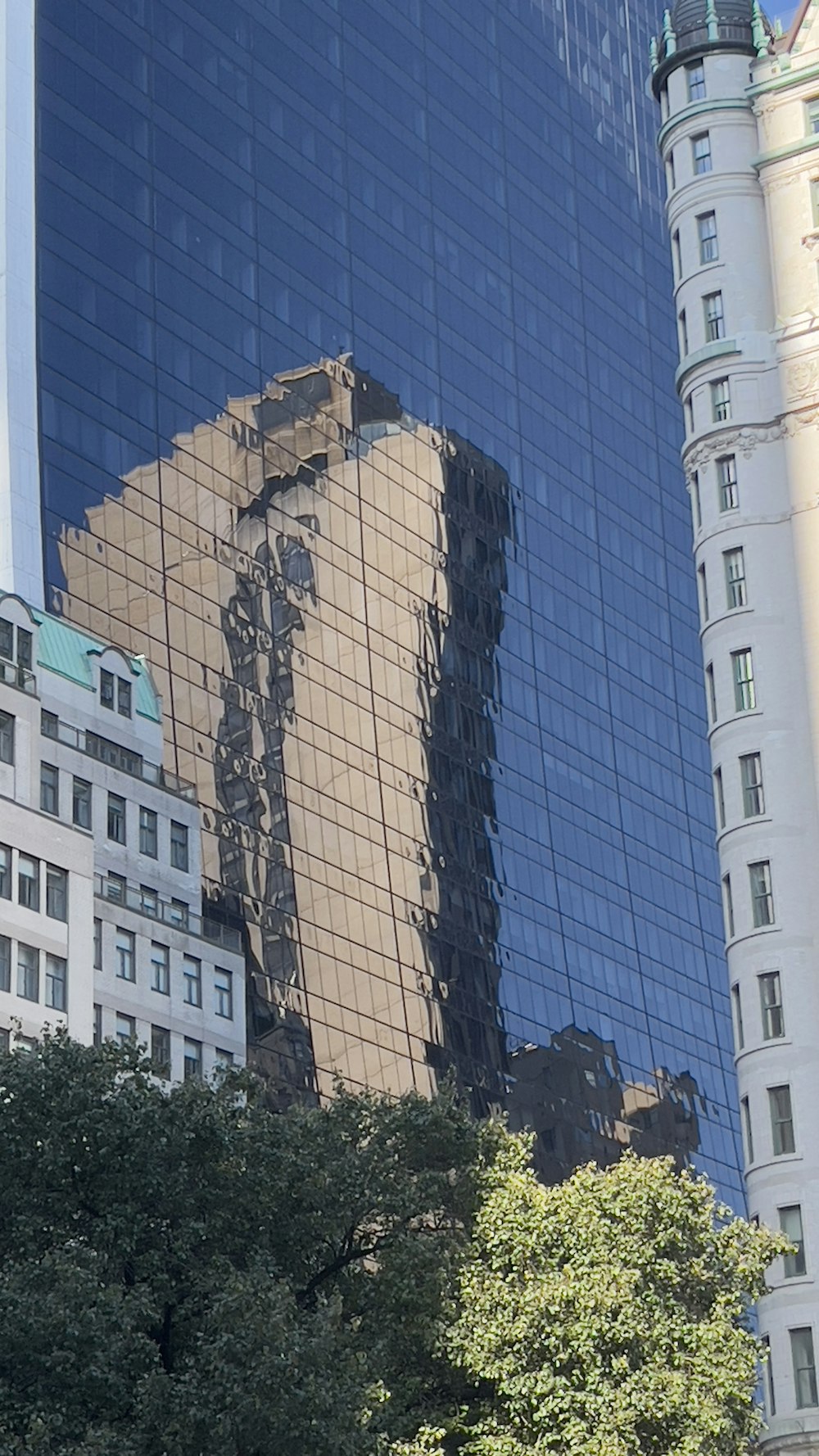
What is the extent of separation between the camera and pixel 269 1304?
51.8m

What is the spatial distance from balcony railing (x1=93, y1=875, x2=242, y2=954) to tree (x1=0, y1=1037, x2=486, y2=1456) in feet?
170

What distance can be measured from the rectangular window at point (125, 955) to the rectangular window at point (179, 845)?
873cm

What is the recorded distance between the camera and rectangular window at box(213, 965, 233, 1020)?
4673 inches

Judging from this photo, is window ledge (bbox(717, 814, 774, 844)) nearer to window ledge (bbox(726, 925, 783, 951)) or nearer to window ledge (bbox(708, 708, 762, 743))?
window ledge (bbox(708, 708, 762, 743))

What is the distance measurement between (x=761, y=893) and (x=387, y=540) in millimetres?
79242

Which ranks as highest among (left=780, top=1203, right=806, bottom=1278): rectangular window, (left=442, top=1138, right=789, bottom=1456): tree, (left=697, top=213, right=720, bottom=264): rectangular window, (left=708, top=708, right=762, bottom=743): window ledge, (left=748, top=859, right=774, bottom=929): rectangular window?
(left=697, top=213, right=720, bottom=264): rectangular window

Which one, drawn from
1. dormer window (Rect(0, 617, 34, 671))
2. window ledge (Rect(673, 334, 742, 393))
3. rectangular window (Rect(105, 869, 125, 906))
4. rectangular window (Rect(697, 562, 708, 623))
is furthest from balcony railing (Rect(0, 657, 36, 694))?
window ledge (Rect(673, 334, 742, 393))

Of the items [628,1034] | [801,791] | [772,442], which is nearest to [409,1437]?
[801,791]

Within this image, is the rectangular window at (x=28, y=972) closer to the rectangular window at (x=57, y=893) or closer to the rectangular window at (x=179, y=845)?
the rectangular window at (x=57, y=893)

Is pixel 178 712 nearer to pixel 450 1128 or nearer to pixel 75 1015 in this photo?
pixel 75 1015

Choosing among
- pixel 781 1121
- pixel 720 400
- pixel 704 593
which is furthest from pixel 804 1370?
pixel 720 400

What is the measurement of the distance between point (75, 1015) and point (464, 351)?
8596cm

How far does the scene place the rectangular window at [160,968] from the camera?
372ft

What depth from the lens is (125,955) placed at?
11125 cm
